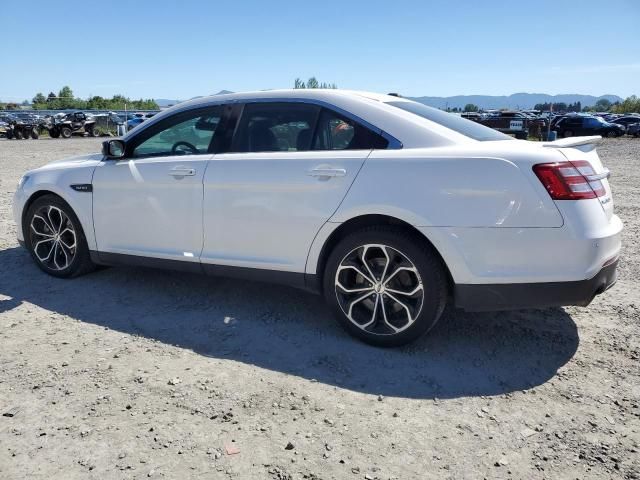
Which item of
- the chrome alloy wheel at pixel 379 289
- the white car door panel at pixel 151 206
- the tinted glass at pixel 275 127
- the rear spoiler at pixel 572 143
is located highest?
the tinted glass at pixel 275 127

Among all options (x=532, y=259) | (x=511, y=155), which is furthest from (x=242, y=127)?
(x=532, y=259)

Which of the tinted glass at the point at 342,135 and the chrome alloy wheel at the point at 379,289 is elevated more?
the tinted glass at the point at 342,135

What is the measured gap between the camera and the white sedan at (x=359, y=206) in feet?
10.1

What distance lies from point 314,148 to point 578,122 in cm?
3691

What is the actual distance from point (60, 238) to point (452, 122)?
3407mm

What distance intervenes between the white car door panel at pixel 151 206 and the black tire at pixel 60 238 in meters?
0.27

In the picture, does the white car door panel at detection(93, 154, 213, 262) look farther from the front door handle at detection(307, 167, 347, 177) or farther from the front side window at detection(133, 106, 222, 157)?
the front door handle at detection(307, 167, 347, 177)

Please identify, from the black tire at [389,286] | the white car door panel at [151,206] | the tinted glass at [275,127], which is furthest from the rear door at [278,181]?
the black tire at [389,286]

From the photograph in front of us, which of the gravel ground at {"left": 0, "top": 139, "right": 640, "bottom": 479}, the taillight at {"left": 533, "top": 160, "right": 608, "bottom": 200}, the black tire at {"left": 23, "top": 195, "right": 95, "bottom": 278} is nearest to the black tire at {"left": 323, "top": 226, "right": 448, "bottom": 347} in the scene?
the gravel ground at {"left": 0, "top": 139, "right": 640, "bottom": 479}

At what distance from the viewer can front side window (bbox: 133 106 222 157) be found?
414 centimetres

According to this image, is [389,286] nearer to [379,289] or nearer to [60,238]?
[379,289]

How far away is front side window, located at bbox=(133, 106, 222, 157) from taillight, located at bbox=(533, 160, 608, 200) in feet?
7.68

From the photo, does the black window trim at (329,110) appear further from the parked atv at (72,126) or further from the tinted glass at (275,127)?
the parked atv at (72,126)

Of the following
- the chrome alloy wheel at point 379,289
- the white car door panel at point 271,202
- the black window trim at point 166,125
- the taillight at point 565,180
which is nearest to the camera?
the taillight at point 565,180
